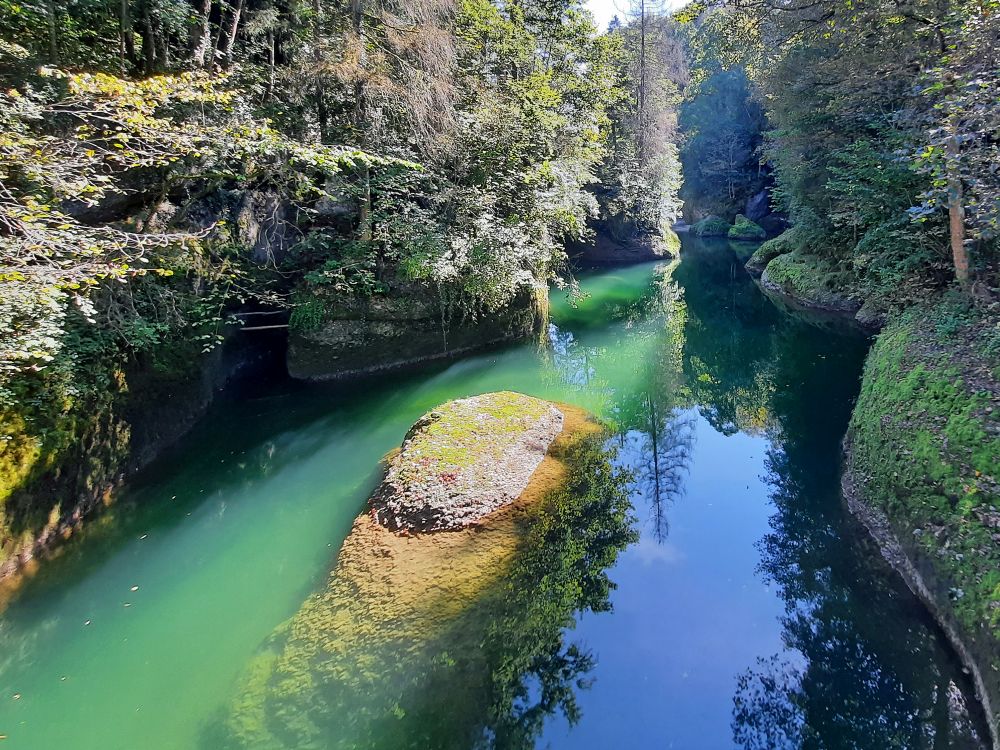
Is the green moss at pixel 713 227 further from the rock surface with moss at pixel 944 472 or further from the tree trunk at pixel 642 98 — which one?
the rock surface with moss at pixel 944 472

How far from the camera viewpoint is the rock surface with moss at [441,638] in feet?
13.2

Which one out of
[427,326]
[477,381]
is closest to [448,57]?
[427,326]

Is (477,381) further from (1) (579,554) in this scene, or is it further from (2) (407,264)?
(1) (579,554)

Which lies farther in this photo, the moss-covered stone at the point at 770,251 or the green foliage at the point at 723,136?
the green foliage at the point at 723,136

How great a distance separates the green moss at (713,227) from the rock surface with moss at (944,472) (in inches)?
1376

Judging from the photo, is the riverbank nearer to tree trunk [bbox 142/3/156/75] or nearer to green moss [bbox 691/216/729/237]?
tree trunk [bbox 142/3/156/75]

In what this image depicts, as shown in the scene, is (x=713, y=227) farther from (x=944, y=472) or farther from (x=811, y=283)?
(x=944, y=472)

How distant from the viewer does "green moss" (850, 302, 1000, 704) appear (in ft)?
14.3

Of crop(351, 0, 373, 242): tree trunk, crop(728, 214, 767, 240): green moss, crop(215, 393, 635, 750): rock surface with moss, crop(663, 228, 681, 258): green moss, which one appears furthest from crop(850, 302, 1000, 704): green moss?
crop(728, 214, 767, 240): green moss

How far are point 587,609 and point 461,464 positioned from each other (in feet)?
7.83

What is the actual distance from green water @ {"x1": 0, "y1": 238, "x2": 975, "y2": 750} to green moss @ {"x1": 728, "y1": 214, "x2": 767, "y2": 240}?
95.2 feet

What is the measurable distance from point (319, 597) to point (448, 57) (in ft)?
36.7

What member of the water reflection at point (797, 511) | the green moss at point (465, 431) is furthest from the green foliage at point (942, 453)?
the green moss at point (465, 431)

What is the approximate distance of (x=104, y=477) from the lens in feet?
23.0
